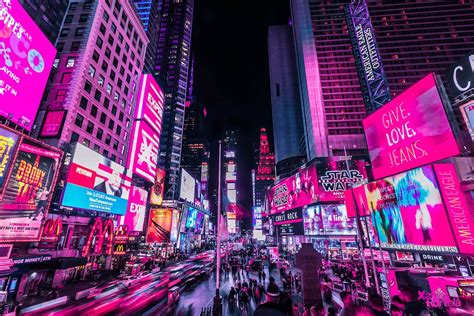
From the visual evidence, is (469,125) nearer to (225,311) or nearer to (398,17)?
(225,311)

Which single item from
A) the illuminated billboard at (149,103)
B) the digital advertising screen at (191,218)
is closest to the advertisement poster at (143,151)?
the illuminated billboard at (149,103)

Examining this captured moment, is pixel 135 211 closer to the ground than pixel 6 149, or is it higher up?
closer to the ground

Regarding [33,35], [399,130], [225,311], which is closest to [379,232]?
[399,130]

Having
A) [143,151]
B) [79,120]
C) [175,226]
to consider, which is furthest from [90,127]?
[175,226]

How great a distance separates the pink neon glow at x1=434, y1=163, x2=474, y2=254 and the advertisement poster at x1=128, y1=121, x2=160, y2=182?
37764 millimetres

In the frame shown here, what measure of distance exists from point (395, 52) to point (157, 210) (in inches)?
4179

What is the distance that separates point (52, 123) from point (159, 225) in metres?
32.5

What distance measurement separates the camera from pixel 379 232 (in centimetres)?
2088

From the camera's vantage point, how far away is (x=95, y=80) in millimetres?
33719

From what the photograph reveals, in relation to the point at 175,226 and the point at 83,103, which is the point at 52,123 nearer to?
the point at 83,103

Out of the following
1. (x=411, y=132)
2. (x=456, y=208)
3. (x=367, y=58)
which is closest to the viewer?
(x=456, y=208)

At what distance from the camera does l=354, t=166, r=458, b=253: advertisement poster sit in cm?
1571

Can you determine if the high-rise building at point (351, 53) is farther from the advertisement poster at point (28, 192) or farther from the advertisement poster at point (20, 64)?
the advertisement poster at point (20, 64)

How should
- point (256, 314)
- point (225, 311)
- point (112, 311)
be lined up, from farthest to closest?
point (225, 311) < point (112, 311) < point (256, 314)
